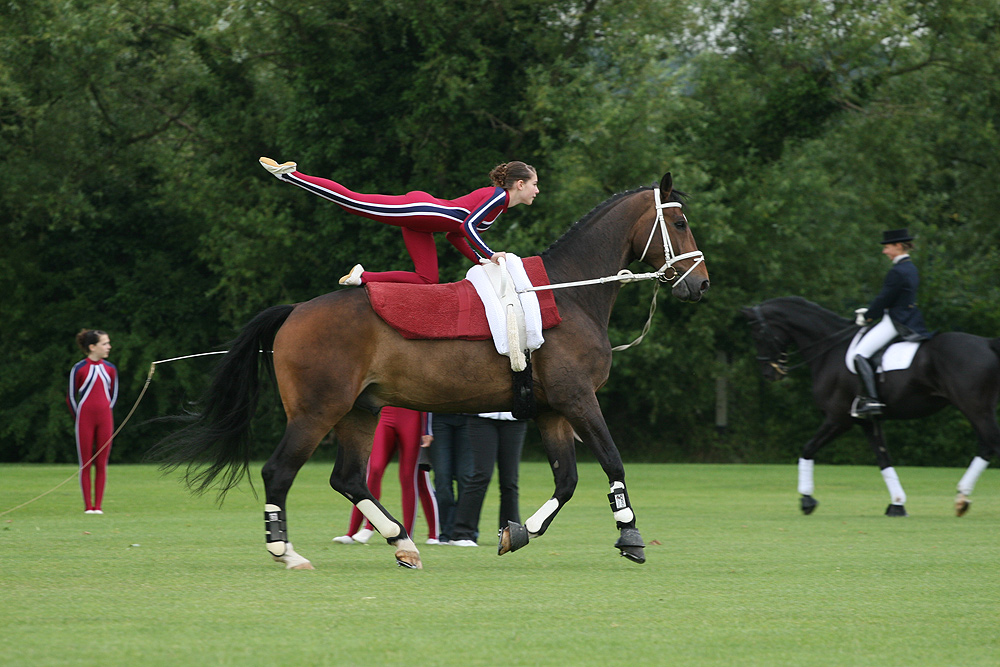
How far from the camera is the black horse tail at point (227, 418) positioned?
8883 mm

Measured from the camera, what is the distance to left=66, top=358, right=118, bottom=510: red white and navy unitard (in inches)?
542

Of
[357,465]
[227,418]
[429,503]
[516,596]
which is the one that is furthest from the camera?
[429,503]

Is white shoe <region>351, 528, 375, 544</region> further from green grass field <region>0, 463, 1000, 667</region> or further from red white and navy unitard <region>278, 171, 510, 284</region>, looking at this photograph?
red white and navy unitard <region>278, 171, 510, 284</region>

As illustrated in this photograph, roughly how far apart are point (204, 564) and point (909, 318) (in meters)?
Answer: 8.74

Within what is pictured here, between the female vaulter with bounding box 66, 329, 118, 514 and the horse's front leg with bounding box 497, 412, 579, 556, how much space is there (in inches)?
268

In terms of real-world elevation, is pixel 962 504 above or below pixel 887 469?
below

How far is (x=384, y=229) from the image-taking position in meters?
28.1

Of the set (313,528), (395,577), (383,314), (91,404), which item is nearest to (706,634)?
(395,577)

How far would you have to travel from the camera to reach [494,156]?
90.3 feet

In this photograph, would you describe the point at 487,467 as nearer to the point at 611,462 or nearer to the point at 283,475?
the point at 611,462

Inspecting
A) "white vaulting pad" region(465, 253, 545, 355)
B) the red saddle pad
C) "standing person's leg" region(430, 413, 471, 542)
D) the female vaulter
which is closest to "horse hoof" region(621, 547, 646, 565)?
"white vaulting pad" region(465, 253, 545, 355)

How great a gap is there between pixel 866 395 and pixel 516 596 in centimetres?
824

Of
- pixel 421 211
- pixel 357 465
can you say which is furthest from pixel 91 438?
pixel 421 211

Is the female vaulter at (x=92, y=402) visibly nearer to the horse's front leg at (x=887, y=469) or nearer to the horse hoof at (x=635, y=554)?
the horse hoof at (x=635, y=554)
